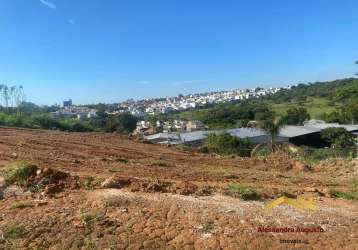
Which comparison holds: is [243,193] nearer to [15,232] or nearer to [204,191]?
[204,191]

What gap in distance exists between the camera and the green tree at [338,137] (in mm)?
40594

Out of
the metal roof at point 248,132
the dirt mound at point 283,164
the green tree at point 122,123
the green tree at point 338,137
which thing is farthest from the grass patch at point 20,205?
the green tree at point 122,123

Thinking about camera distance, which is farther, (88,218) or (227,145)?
(227,145)

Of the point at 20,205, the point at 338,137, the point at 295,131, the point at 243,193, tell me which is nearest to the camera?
the point at 20,205

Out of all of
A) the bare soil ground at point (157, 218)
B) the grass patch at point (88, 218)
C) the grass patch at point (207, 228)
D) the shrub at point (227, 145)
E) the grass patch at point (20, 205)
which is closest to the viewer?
the bare soil ground at point (157, 218)

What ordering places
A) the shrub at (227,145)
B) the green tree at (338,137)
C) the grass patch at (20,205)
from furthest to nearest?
the green tree at (338,137)
the shrub at (227,145)
the grass patch at (20,205)

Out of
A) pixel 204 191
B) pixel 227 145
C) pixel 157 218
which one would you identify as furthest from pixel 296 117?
pixel 157 218

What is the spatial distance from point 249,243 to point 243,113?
2800 inches

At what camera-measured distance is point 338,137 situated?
137ft

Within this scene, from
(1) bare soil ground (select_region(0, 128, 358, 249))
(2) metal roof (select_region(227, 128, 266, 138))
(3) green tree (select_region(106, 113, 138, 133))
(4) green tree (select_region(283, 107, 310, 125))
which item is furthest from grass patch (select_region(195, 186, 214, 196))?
(4) green tree (select_region(283, 107, 310, 125))

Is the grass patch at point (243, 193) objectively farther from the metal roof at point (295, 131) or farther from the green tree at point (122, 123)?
the green tree at point (122, 123)

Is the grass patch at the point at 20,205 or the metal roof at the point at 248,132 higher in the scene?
the grass patch at the point at 20,205

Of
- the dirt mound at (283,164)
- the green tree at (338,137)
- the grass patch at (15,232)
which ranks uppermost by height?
the grass patch at (15,232)

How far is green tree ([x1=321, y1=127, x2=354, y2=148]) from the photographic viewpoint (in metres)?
40.6
